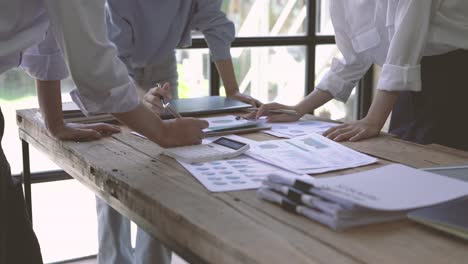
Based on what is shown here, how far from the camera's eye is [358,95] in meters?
Answer: 3.85

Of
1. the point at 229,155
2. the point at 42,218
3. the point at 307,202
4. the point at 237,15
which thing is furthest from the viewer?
the point at 237,15

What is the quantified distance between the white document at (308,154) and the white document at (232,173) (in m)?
0.03

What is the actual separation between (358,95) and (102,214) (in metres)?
2.15

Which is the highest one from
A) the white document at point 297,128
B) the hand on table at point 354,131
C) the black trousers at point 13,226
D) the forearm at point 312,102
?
the forearm at point 312,102

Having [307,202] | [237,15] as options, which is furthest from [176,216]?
[237,15]

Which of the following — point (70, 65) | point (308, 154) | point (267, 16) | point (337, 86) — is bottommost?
point (308, 154)

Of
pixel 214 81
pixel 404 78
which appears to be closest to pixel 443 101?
pixel 404 78

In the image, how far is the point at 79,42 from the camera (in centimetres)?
120

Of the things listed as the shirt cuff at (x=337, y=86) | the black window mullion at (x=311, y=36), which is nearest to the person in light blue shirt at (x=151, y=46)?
the shirt cuff at (x=337, y=86)

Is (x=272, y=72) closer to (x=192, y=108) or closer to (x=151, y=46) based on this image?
(x=151, y=46)

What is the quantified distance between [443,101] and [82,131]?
38.8 inches

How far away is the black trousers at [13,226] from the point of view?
45.2 inches

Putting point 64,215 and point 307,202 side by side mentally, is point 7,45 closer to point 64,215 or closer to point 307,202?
point 307,202

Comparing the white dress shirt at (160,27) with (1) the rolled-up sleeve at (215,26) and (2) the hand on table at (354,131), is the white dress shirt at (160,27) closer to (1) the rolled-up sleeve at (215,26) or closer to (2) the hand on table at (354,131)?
(1) the rolled-up sleeve at (215,26)
